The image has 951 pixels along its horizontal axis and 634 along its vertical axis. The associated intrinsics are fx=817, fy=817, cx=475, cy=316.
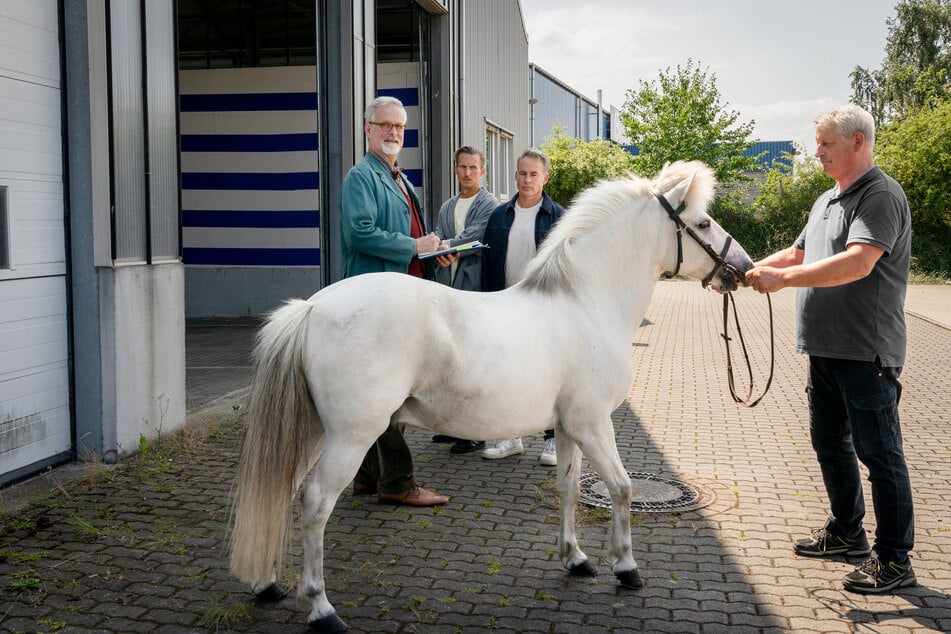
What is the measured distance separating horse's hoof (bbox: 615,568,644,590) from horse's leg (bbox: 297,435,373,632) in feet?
4.37

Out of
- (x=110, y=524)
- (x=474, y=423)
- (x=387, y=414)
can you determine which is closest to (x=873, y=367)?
(x=474, y=423)

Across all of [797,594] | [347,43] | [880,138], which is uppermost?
[880,138]

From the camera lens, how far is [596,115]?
55969 mm

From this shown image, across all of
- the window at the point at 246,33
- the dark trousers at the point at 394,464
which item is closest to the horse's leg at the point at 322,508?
the dark trousers at the point at 394,464

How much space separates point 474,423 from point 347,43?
6.16 meters

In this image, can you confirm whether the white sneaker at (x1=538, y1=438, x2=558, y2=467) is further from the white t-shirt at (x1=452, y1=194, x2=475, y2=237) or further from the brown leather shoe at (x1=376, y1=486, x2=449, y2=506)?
the white t-shirt at (x1=452, y1=194, x2=475, y2=237)

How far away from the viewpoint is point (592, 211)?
13.2ft

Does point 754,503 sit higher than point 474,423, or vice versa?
point 474,423

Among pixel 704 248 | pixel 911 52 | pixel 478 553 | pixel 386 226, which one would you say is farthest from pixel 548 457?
pixel 911 52

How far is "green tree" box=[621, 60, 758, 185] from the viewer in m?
37.4

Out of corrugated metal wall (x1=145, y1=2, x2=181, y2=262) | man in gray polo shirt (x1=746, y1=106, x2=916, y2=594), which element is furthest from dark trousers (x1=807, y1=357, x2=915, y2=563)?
corrugated metal wall (x1=145, y1=2, x2=181, y2=262)

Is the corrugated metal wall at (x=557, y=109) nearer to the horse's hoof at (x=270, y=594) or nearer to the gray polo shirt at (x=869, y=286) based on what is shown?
the gray polo shirt at (x=869, y=286)

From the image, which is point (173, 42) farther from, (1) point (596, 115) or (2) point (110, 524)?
(1) point (596, 115)

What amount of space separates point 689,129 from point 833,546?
3566 cm
